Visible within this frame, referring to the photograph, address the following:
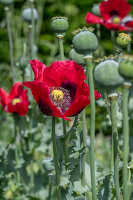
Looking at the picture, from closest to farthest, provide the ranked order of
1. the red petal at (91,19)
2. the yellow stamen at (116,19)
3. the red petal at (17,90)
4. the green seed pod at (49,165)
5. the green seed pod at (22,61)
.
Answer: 1. the green seed pod at (49,165)
2. the green seed pod at (22,61)
3. the red petal at (17,90)
4. the red petal at (91,19)
5. the yellow stamen at (116,19)

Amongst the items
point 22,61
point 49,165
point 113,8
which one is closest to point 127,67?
point 49,165

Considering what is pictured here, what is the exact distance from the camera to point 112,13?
1606 mm

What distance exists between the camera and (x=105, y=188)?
2.28ft

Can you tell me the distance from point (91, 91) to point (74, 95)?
20cm

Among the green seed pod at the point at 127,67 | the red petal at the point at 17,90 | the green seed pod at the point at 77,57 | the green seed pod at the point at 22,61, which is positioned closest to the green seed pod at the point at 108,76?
the green seed pod at the point at 127,67

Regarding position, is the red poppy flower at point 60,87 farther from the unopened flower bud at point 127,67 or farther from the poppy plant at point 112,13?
the poppy plant at point 112,13

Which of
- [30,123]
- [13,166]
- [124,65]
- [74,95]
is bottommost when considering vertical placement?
[13,166]

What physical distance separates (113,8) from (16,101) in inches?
24.9

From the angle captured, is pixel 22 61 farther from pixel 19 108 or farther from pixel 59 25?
pixel 59 25

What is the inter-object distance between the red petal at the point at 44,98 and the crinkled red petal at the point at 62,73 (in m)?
0.07

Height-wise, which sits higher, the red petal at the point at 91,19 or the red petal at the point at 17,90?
the red petal at the point at 91,19

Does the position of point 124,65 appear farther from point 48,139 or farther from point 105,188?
point 48,139

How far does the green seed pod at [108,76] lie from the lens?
0.47m

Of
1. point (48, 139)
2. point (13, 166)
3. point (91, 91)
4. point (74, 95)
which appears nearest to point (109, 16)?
point (48, 139)
